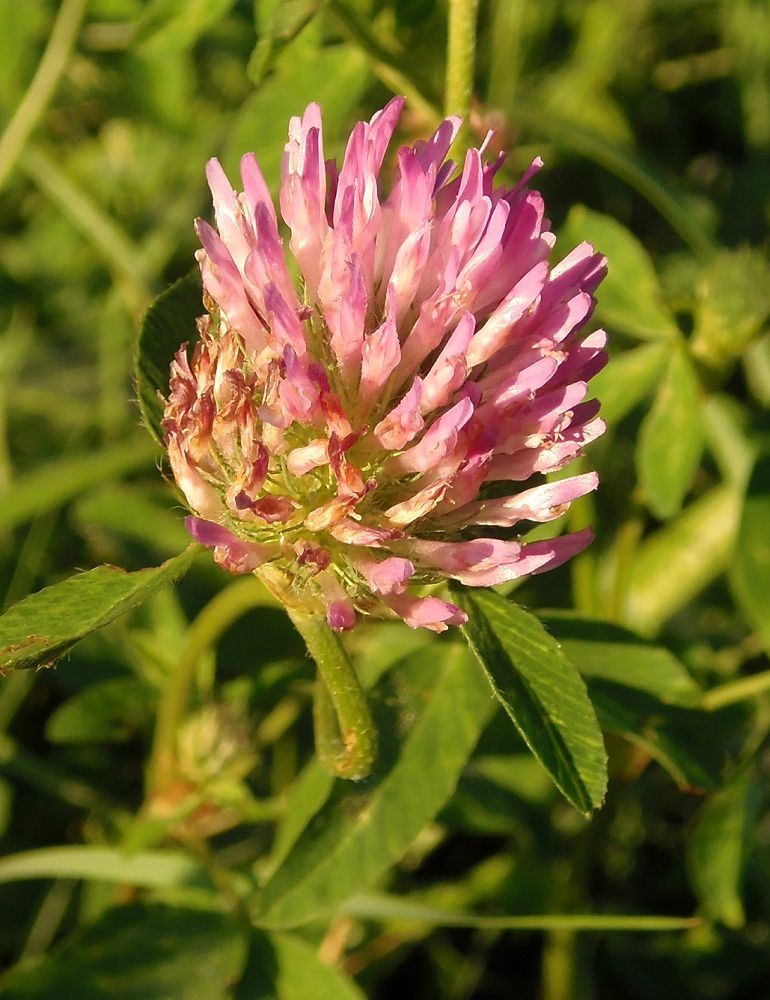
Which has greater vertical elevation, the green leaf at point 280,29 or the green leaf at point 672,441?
the green leaf at point 280,29

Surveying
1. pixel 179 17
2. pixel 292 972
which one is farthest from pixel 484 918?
pixel 179 17

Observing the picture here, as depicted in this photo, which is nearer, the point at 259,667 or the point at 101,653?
the point at 259,667

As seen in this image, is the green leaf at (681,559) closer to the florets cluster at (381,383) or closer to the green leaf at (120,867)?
the green leaf at (120,867)

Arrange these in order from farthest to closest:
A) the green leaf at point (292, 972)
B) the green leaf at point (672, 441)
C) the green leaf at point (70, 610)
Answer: the green leaf at point (672, 441) → the green leaf at point (292, 972) → the green leaf at point (70, 610)

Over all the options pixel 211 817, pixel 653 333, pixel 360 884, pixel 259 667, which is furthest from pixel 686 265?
pixel 360 884

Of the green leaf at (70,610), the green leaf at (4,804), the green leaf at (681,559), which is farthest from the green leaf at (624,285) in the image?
the green leaf at (4,804)

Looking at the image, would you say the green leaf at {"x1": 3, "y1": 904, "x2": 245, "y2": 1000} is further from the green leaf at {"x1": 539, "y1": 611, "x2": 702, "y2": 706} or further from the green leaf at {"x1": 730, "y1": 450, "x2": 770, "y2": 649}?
the green leaf at {"x1": 730, "y1": 450, "x2": 770, "y2": 649}

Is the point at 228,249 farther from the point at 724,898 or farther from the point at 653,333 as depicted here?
the point at 724,898
